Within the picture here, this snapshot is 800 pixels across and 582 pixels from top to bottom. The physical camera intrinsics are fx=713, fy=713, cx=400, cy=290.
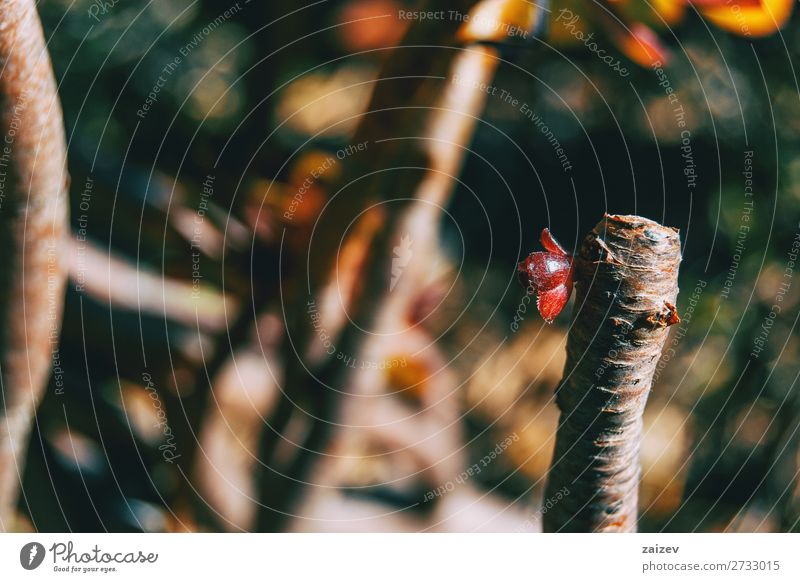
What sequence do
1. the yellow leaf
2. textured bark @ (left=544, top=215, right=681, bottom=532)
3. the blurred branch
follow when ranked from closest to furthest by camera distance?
textured bark @ (left=544, top=215, right=681, bottom=532)
the blurred branch
the yellow leaf

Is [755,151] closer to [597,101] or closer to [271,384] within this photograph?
[597,101]

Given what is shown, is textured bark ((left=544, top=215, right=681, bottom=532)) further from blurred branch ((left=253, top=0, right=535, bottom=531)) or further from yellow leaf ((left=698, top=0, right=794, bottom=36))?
yellow leaf ((left=698, top=0, right=794, bottom=36))

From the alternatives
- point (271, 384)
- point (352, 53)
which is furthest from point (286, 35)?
point (271, 384)

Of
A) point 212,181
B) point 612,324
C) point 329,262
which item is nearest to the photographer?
point 612,324

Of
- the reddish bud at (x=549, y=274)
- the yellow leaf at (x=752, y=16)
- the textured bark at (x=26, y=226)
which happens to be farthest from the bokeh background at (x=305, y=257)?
the reddish bud at (x=549, y=274)
